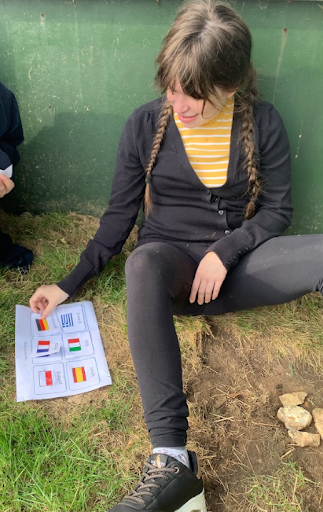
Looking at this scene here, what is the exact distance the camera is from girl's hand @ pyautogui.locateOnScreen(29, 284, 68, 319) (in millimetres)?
1724

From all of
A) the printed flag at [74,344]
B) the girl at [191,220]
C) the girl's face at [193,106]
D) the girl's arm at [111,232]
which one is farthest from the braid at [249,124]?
the printed flag at [74,344]

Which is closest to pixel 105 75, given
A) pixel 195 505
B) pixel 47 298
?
pixel 47 298

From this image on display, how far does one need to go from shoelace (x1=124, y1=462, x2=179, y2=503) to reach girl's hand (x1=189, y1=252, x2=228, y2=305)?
534 millimetres

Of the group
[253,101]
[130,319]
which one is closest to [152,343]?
[130,319]

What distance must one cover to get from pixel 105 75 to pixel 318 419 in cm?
147

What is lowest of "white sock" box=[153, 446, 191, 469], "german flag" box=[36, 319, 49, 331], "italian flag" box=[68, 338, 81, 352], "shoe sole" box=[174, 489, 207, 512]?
"italian flag" box=[68, 338, 81, 352]

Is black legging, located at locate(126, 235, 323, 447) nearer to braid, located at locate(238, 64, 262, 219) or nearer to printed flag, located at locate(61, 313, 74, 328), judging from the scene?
braid, located at locate(238, 64, 262, 219)

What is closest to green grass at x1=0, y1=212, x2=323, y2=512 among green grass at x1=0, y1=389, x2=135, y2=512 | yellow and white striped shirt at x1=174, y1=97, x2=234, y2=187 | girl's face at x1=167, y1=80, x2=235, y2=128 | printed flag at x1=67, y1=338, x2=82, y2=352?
green grass at x1=0, y1=389, x2=135, y2=512

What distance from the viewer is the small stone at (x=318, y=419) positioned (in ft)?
5.00

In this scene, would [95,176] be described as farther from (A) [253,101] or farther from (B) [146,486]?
(B) [146,486]

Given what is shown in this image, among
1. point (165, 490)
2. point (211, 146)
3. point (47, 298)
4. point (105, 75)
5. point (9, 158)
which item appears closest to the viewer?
point (165, 490)

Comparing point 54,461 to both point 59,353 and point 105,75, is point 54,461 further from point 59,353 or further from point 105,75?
point 105,75

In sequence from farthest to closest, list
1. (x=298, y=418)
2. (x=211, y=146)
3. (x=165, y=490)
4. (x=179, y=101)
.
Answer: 1. (x=211, y=146)
2. (x=298, y=418)
3. (x=179, y=101)
4. (x=165, y=490)

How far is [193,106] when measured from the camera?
1.43 meters
